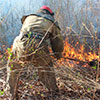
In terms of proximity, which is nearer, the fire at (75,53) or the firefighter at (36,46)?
the firefighter at (36,46)

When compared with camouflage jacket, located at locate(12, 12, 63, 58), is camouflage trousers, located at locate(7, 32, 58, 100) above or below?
below

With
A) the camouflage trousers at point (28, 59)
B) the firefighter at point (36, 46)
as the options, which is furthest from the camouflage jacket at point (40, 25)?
the camouflage trousers at point (28, 59)

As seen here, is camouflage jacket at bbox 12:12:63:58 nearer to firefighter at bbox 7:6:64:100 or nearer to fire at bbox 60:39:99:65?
firefighter at bbox 7:6:64:100

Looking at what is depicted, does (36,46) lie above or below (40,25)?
below

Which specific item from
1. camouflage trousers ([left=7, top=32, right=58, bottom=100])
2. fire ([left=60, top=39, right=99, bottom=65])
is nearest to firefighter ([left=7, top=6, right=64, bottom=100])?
camouflage trousers ([left=7, top=32, right=58, bottom=100])

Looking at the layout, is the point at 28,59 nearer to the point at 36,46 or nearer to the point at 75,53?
the point at 36,46

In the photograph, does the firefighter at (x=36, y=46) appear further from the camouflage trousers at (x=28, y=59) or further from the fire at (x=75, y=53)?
the fire at (x=75, y=53)

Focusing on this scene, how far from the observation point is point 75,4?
7070 millimetres

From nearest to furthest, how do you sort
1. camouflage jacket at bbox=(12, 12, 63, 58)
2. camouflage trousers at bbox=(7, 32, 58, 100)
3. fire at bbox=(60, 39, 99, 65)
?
camouflage trousers at bbox=(7, 32, 58, 100) → camouflage jacket at bbox=(12, 12, 63, 58) → fire at bbox=(60, 39, 99, 65)

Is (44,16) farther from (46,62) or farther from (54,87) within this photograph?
(54,87)

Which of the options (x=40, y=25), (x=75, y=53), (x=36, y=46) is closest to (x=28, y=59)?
(x=36, y=46)

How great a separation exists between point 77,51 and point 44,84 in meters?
2.97

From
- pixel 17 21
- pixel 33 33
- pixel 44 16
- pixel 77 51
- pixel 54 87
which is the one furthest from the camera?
pixel 17 21

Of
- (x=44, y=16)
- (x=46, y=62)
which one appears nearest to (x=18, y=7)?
(x=44, y=16)
